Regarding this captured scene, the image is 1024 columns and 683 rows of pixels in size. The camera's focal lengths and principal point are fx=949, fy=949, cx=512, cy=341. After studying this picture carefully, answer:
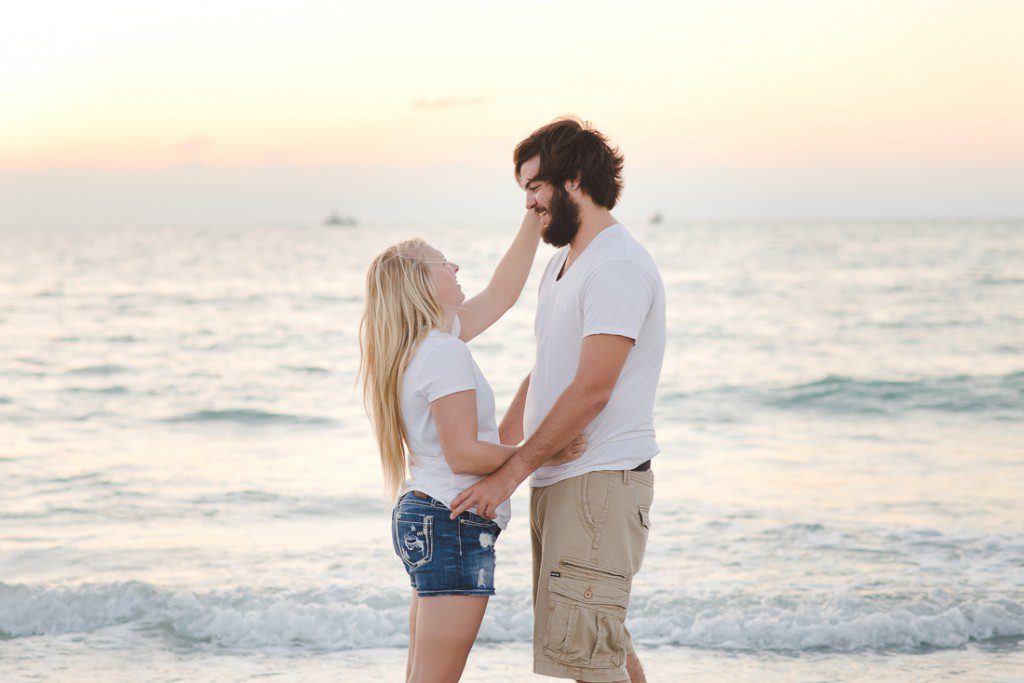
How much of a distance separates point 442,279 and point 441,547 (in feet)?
2.51

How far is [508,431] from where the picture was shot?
3.27m

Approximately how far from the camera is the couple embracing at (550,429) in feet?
8.67

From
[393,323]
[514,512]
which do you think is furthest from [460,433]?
[514,512]

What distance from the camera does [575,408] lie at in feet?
8.64

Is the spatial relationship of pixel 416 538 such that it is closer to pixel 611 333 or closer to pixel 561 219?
pixel 611 333

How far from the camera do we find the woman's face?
275 centimetres

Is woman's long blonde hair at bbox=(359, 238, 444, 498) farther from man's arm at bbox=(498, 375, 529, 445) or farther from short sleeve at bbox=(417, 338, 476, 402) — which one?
man's arm at bbox=(498, 375, 529, 445)

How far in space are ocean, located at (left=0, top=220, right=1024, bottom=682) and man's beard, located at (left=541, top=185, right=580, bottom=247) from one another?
2.60 metres

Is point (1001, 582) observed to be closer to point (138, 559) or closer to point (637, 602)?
point (637, 602)

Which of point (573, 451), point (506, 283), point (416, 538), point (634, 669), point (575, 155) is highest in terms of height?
point (575, 155)

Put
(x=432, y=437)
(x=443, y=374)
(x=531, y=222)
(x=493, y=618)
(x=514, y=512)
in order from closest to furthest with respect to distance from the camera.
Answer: (x=443, y=374)
(x=432, y=437)
(x=531, y=222)
(x=493, y=618)
(x=514, y=512)

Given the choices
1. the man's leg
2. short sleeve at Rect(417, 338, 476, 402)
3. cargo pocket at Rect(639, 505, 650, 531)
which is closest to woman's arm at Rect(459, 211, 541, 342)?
short sleeve at Rect(417, 338, 476, 402)

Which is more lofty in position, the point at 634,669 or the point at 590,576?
the point at 590,576

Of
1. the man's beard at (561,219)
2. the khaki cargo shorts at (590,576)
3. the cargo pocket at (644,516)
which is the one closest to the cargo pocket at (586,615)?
the khaki cargo shorts at (590,576)
